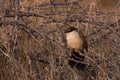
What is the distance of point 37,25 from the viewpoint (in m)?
3.26

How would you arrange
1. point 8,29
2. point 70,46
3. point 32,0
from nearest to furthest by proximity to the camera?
point 70,46
point 8,29
point 32,0

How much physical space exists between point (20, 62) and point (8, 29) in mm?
273

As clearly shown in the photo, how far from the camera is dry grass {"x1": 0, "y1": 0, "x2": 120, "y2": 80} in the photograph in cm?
296

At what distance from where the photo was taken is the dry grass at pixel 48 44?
2.96 metres

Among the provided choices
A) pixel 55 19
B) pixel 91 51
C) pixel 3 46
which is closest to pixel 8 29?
pixel 3 46

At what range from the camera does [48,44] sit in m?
3.05

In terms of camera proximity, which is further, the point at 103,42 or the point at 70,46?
the point at 103,42

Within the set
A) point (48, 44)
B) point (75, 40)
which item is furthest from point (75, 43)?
point (48, 44)

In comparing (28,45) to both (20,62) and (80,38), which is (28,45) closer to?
(20,62)

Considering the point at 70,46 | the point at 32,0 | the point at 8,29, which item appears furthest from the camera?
the point at 32,0

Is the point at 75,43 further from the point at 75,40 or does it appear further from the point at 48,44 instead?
the point at 48,44

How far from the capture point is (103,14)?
135 inches

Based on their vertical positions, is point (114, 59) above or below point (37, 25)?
below

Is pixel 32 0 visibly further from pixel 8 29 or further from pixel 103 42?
pixel 103 42
